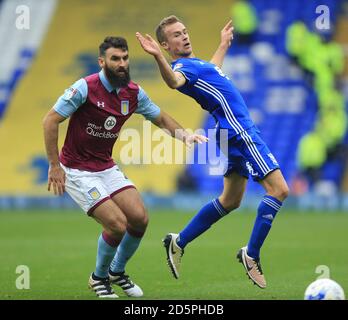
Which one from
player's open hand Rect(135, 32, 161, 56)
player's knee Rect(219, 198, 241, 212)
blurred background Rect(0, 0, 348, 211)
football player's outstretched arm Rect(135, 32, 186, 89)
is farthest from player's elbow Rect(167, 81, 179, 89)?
blurred background Rect(0, 0, 348, 211)

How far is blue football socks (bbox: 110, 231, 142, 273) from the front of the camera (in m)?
8.84

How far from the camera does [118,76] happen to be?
844 centimetres

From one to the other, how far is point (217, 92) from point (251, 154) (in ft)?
2.43

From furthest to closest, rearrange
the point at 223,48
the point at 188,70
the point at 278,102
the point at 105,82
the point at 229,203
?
the point at 278,102, the point at 223,48, the point at 229,203, the point at 188,70, the point at 105,82

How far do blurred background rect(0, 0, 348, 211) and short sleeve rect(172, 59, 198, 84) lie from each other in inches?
495

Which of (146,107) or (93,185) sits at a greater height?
(146,107)

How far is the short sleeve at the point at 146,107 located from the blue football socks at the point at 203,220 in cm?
118

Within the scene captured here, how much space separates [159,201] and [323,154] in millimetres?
4306

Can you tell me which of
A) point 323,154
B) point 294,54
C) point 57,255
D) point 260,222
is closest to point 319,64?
point 294,54

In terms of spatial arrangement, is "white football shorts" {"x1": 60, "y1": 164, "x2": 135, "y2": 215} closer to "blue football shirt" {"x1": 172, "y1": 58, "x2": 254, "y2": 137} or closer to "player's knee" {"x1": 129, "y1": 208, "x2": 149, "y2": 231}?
"player's knee" {"x1": 129, "y1": 208, "x2": 149, "y2": 231}

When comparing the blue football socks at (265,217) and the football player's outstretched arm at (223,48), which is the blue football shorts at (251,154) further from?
the football player's outstretched arm at (223,48)

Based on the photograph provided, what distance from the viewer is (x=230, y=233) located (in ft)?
51.8

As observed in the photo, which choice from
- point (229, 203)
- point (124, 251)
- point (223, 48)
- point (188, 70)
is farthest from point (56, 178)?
point (223, 48)

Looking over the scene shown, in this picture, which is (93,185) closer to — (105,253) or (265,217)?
(105,253)
